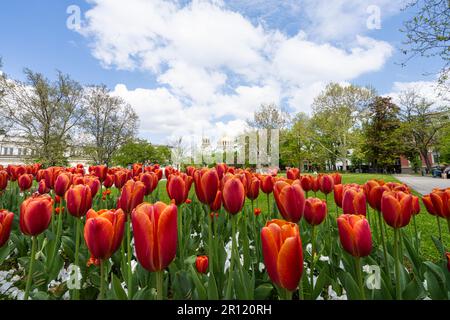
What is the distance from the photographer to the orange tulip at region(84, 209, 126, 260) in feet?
3.62

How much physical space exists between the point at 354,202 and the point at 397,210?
23 cm

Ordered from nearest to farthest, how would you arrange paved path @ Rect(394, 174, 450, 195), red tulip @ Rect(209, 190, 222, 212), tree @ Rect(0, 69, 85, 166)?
red tulip @ Rect(209, 190, 222, 212)
paved path @ Rect(394, 174, 450, 195)
tree @ Rect(0, 69, 85, 166)

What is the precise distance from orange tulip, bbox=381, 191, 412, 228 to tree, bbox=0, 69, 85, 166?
2756 cm

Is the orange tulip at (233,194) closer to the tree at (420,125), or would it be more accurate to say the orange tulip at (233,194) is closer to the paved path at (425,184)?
the paved path at (425,184)

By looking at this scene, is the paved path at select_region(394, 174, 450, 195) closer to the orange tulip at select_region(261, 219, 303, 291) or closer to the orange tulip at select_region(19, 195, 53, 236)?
the orange tulip at select_region(261, 219, 303, 291)

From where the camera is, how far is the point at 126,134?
1432 inches

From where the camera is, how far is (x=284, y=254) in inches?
36.0

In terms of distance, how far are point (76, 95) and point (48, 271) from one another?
3030 centimetres

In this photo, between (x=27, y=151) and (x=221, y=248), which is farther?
(x=27, y=151)

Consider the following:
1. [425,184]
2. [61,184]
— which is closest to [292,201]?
[61,184]

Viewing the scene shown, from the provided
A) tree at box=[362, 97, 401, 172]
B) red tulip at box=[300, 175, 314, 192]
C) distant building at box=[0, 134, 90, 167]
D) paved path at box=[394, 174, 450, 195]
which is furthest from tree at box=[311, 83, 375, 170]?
red tulip at box=[300, 175, 314, 192]

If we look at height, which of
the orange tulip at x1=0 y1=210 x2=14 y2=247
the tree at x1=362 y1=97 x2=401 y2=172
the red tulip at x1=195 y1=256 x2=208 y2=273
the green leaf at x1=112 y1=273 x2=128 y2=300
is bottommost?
the red tulip at x1=195 y1=256 x2=208 y2=273

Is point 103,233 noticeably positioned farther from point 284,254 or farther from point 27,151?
point 27,151
